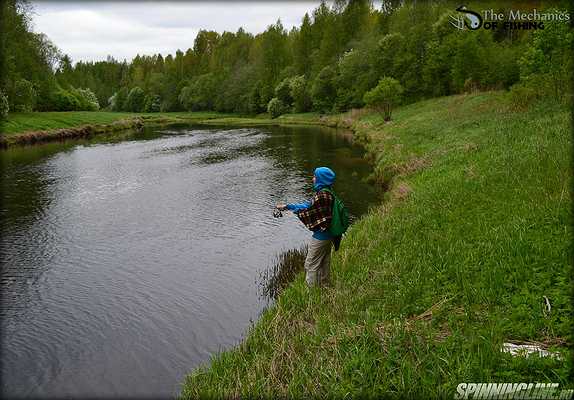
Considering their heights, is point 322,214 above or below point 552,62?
below

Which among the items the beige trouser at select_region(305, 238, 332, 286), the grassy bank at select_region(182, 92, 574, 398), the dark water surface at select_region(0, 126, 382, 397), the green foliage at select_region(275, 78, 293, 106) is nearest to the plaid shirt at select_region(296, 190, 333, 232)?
the beige trouser at select_region(305, 238, 332, 286)

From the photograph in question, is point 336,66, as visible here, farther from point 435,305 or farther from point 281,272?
point 435,305

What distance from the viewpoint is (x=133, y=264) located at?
15.0 m

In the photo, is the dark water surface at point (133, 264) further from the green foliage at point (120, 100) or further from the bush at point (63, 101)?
the green foliage at point (120, 100)

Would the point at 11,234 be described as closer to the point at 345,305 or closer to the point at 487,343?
the point at 345,305

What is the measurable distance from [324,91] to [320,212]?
76.8 m

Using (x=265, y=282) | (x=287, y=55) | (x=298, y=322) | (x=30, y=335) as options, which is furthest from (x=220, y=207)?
(x=287, y=55)

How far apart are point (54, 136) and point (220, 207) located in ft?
136

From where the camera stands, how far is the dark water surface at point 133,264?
9617 mm

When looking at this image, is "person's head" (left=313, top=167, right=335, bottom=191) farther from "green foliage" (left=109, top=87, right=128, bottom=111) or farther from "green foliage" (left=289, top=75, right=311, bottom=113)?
"green foliage" (left=109, top=87, right=128, bottom=111)

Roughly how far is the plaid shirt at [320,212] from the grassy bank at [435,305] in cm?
146

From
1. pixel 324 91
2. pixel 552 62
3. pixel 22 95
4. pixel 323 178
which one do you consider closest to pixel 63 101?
pixel 22 95

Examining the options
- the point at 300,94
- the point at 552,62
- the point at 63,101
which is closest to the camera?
the point at 552,62

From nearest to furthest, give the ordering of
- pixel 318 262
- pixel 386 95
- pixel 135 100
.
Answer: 1. pixel 318 262
2. pixel 386 95
3. pixel 135 100
